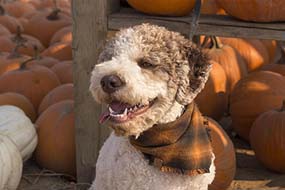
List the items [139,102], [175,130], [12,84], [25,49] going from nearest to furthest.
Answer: [139,102]
[175,130]
[12,84]
[25,49]

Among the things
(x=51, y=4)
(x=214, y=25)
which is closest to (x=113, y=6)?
(x=214, y=25)

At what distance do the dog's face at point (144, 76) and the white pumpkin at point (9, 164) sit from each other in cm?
125

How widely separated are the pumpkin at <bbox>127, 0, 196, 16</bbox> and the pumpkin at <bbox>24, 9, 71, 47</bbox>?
2.80 m

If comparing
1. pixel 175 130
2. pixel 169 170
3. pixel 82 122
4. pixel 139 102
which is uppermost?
pixel 139 102

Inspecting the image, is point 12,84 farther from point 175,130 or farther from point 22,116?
point 175,130

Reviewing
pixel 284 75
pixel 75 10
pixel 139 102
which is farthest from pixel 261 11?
pixel 284 75

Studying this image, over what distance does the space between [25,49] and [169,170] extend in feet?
10.4

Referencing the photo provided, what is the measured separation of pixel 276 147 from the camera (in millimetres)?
4102

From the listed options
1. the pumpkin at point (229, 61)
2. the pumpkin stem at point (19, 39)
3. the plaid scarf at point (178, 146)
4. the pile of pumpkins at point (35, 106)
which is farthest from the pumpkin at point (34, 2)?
the plaid scarf at point (178, 146)

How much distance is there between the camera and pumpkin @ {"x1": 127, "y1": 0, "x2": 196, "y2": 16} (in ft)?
11.4

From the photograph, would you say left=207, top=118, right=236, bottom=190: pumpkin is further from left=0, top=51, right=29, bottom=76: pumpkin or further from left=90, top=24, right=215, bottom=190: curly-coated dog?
left=0, top=51, right=29, bottom=76: pumpkin

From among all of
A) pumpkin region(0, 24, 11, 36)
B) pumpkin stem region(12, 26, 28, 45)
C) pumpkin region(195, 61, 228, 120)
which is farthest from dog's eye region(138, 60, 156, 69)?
pumpkin region(0, 24, 11, 36)

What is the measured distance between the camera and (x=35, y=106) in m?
4.60

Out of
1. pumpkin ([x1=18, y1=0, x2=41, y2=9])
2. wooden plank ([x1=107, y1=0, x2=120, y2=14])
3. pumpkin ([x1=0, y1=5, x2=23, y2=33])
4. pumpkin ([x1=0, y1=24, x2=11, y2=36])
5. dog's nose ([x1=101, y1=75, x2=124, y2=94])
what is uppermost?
dog's nose ([x1=101, y1=75, x2=124, y2=94])
